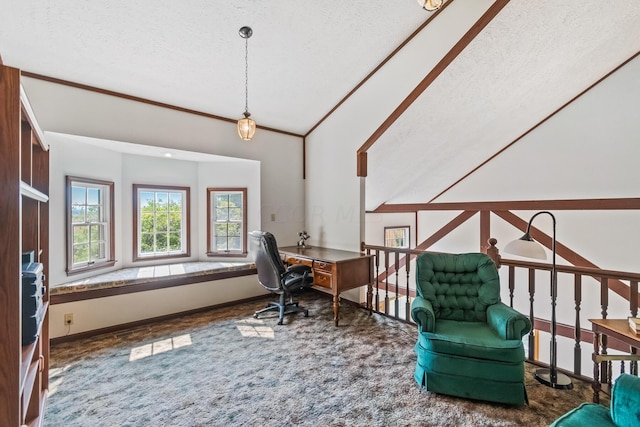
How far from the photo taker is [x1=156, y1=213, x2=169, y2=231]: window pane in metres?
4.38

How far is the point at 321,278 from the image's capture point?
3.68 metres

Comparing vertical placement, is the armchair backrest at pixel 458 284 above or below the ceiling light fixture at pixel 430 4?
below

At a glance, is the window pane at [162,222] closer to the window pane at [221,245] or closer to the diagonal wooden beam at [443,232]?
the window pane at [221,245]

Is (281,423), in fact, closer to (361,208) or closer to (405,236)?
(361,208)

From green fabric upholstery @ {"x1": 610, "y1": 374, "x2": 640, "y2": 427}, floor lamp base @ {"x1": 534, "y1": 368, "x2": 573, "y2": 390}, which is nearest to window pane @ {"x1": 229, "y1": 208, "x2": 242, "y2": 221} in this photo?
floor lamp base @ {"x1": 534, "y1": 368, "x2": 573, "y2": 390}

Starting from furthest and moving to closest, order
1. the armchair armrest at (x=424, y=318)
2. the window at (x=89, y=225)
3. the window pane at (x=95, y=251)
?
1. the window pane at (x=95, y=251)
2. the window at (x=89, y=225)
3. the armchair armrest at (x=424, y=318)

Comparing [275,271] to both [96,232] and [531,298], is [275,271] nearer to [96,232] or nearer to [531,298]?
[96,232]

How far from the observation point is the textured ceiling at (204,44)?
246cm

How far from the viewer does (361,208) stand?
13.2ft

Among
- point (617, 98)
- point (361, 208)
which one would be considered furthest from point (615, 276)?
point (617, 98)

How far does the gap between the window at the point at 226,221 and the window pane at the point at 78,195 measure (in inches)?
61.4

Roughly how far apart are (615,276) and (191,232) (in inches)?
191

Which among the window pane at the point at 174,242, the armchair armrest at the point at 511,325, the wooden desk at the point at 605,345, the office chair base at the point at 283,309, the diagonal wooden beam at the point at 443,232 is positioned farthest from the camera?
the diagonal wooden beam at the point at 443,232

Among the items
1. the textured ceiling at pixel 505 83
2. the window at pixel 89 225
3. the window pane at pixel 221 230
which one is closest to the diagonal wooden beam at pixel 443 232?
the textured ceiling at pixel 505 83
